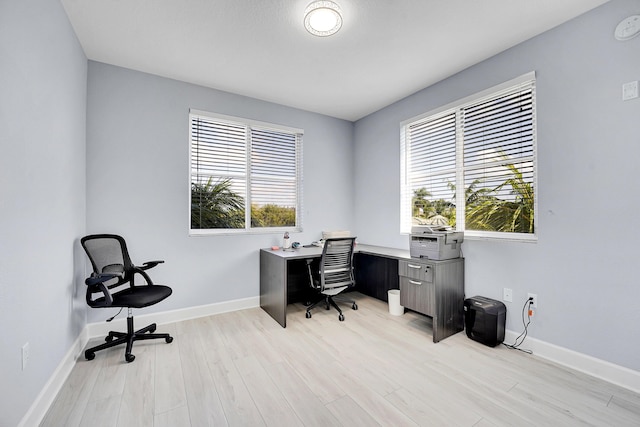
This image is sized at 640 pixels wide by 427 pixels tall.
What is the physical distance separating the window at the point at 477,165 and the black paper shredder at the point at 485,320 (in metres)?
0.67

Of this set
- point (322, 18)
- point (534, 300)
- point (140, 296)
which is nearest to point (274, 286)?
point (140, 296)

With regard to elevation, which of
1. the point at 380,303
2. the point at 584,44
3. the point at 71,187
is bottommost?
the point at 380,303

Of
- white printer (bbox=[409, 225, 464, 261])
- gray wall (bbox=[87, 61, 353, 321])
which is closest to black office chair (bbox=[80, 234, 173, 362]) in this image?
gray wall (bbox=[87, 61, 353, 321])

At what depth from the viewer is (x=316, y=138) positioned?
4.10 metres

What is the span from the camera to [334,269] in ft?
10.6

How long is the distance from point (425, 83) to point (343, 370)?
10.5 ft

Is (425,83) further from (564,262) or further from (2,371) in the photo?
(2,371)

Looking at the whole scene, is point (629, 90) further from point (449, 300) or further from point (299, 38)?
point (299, 38)

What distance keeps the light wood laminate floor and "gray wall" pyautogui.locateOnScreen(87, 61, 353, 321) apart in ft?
2.54

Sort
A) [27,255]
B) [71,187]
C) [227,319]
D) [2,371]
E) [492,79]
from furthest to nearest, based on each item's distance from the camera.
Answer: [227,319]
[492,79]
[71,187]
[27,255]
[2,371]

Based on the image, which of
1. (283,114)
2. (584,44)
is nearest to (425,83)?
(584,44)

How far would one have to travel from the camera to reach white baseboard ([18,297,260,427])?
61.3 inches

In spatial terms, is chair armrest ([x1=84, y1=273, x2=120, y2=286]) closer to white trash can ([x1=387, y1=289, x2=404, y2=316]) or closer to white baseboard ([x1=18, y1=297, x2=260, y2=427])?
white baseboard ([x1=18, y1=297, x2=260, y2=427])

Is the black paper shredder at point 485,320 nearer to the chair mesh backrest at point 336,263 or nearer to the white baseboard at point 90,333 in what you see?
the chair mesh backrest at point 336,263
